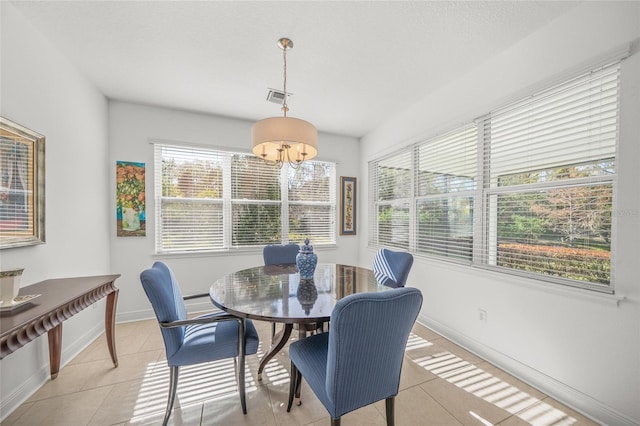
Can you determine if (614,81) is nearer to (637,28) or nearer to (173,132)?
(637,28)

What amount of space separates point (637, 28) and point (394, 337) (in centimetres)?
230

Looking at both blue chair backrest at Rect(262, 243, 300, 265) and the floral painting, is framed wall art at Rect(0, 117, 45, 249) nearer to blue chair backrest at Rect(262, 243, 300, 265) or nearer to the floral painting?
the floral painting

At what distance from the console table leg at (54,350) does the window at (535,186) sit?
11.8ft

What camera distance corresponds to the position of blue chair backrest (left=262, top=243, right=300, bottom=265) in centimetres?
290

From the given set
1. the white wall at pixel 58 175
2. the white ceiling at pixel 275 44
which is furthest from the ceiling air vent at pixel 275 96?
the white wall at pixel 58 175

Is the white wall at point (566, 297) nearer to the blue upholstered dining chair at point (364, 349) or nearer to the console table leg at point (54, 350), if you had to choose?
the blue upholstered dining chair at point (364, 349)

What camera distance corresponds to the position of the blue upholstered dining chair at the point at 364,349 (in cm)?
103

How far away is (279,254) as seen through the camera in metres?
2.95

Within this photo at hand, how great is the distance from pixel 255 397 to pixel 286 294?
0.80 m

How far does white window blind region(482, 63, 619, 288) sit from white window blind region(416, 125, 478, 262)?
0.19m

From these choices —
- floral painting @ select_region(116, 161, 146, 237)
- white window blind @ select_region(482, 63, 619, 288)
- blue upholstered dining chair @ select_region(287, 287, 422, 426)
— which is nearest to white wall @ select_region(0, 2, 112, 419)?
floral painting @ select_region(116, 161, 146, 237)

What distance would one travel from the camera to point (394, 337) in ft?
3.82

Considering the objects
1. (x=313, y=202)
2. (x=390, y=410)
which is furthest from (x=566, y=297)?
(x=313, y=202)

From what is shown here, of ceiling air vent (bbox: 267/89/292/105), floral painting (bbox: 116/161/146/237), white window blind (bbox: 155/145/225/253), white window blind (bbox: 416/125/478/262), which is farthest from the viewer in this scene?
white window blind (bbox: 155/145/225/253)
